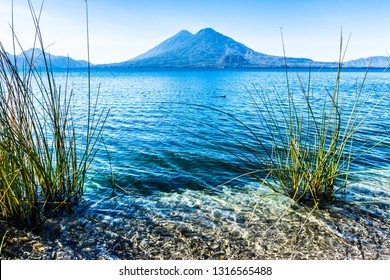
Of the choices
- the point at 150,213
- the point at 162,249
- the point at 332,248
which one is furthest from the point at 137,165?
the point at 332,248

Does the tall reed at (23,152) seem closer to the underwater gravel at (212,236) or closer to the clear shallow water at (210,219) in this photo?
the underwater gravel at (212,236)

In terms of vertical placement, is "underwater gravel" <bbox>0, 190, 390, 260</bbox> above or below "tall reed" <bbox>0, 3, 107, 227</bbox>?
below

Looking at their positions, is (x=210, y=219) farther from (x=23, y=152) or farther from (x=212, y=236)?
(x=23, y=152)

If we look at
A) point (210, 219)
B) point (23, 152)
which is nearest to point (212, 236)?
point (210, 219)

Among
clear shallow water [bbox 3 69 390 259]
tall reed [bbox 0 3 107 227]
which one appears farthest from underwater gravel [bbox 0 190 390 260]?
tall reed [bbox 0 3 107 227]

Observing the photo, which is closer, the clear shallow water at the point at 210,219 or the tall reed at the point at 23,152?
the tall reed at the point at 23,152

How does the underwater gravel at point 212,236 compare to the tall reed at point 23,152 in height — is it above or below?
below

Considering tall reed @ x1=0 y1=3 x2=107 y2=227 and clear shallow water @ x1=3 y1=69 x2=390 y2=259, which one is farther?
clear shallow water @ x1=3 y1=69 x2=390 y2=259

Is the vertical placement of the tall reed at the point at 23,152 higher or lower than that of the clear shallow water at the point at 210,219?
higher

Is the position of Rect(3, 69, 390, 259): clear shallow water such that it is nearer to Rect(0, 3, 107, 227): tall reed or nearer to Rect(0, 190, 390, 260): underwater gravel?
Rect(0, 190, 390, 260): underwater gravel

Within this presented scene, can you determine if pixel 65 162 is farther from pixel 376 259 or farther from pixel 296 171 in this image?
pixel 376 259

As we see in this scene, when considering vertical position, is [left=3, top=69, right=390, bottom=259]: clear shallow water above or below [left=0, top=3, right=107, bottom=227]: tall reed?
below

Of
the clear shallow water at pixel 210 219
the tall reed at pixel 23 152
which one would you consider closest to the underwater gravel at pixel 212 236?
the clear shallow water at pixel 210 219
